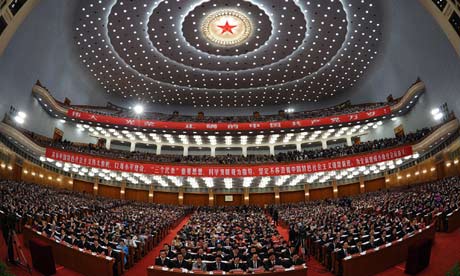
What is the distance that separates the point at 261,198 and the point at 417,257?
21.7m

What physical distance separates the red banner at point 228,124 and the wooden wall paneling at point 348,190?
19.0ft

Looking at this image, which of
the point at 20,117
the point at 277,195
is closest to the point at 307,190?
the point at 277,195

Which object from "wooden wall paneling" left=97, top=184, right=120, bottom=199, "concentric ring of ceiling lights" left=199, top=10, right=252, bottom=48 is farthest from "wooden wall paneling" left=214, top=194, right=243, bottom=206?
"concentric ring of ceiling lights" left=199, top=10, right=252, bottom=48

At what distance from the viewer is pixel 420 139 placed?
2022 centimetres

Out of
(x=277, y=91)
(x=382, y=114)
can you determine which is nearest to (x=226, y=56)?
(x=277, y=91)

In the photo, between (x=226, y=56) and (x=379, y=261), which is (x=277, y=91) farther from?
(x=379, y=261)

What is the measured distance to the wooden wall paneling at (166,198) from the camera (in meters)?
27.5

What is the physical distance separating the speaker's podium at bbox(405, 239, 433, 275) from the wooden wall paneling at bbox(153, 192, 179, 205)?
2301 cm

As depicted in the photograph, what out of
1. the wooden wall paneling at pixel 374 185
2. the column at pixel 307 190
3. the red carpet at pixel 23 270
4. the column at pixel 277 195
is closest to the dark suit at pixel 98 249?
the red carpet at pixel 23 270

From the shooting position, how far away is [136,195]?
90.0 feet

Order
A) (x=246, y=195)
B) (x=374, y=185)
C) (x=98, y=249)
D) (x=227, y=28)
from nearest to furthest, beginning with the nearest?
(x=98, y=249)
(x=227, y=28)
(x=374, y=185)
(x=246, y=195)

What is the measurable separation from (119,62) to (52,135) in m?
8.45

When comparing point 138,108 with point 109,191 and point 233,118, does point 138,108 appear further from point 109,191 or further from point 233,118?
point 233,118

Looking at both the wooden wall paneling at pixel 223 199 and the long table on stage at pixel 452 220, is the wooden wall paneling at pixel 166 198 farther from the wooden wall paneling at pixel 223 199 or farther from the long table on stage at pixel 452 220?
the long table on stage at pixel 452 220
